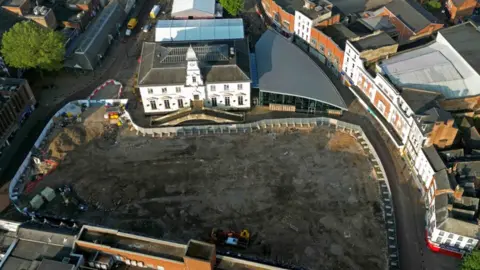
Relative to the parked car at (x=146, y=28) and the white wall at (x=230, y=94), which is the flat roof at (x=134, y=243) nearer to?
the white wall at (x=230, y=94)

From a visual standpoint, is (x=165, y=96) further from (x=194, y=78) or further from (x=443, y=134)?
(x=443, y=134)

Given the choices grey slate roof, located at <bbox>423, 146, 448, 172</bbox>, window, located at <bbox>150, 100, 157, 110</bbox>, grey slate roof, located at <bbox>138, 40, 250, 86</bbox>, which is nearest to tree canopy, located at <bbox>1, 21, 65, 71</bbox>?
grey slate roof, located at <bbox>138, 40, 250, 86</bbox>

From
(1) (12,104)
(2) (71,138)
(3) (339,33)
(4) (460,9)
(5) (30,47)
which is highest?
(5) (30,47)

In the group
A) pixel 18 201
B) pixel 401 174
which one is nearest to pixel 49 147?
pixel 18 201

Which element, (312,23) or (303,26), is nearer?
(312,23)

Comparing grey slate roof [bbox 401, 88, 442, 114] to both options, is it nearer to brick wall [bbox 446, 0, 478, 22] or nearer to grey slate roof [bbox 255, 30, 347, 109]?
grey slate roof [bbox 255, 30, 347, 109]

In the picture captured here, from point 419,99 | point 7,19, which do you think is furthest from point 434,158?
point 7,19

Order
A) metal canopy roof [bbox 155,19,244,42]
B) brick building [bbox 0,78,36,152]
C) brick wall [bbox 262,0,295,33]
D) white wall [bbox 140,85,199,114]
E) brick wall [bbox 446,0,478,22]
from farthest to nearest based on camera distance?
brick wall [bbox 446,0,478,22], brick wall [bbox 262,0,295,33], metal canopy roof [bbox 155,19,244,42], white wall [bbox 140,85,199,114], brick building [bbox 0,78,36,152]
